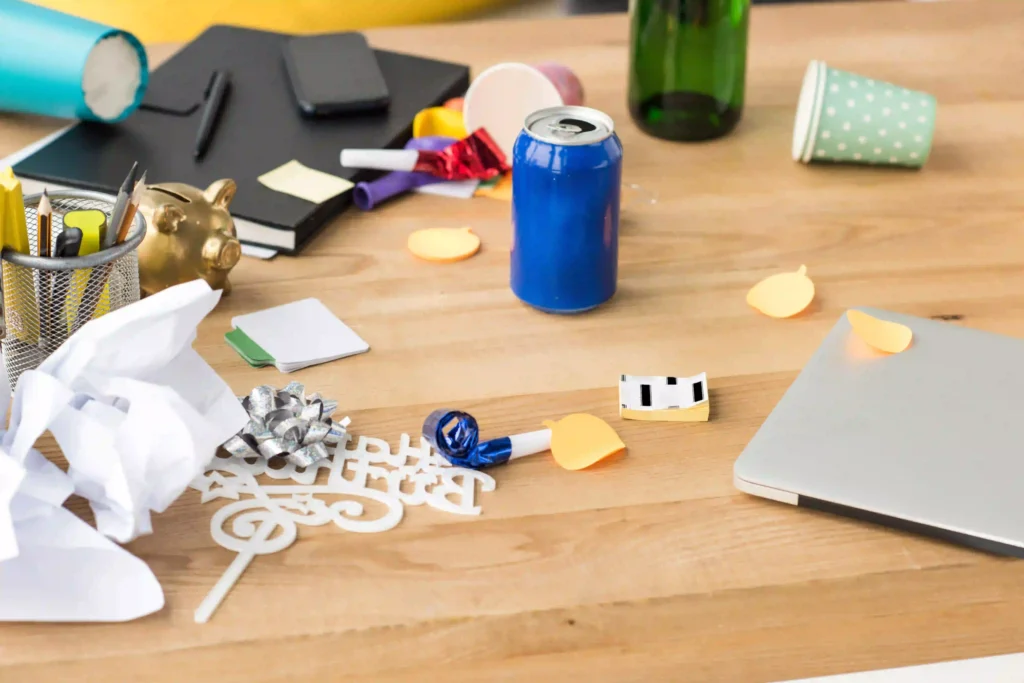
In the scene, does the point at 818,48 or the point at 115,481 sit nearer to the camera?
the point at 115,481

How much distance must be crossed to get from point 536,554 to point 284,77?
0.74m

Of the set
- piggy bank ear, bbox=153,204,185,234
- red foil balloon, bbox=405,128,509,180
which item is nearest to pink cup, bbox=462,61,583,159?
red foil balloon, bbox=405,128,509,180

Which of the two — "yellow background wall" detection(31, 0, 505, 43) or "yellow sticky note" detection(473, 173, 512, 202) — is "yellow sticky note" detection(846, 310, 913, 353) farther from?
"yellow background wall" detection(31, 0, 505, 43)

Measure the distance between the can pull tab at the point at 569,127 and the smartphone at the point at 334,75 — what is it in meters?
0.36

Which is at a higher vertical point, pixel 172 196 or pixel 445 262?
pixel 172 196

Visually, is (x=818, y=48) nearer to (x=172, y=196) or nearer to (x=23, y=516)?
(x=172, y=196)

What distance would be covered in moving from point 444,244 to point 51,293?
1.18 ft

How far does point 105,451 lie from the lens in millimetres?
634

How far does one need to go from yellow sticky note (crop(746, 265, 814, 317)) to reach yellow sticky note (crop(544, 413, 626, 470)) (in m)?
0.21

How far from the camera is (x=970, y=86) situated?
1.27m

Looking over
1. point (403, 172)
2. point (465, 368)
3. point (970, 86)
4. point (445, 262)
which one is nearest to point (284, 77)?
point (403, 172)

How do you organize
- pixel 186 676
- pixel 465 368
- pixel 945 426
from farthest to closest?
1. pixel 465 368
2. pixel 945 426
3. pixel 186 676

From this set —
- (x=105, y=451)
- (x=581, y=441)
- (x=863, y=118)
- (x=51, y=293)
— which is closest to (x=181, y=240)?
(x=51, y=293)

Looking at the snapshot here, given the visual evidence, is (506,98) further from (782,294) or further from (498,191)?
(782,294)
